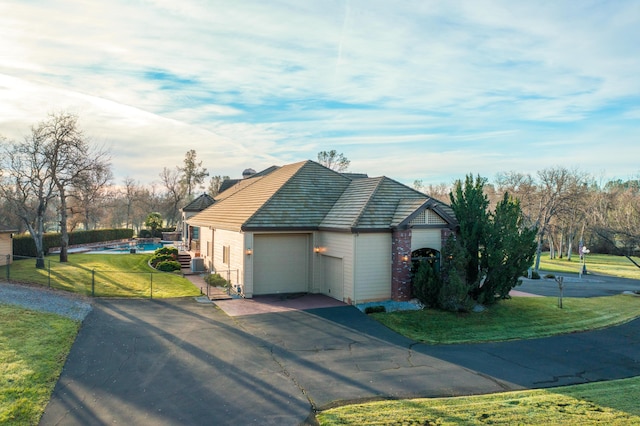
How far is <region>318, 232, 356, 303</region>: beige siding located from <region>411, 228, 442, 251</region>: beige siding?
9.40ft

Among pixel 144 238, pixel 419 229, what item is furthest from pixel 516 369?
pixel 144 238

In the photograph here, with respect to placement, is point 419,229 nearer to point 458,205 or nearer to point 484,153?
point 458,205

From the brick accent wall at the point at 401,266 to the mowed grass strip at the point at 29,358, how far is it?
1197 centimetres

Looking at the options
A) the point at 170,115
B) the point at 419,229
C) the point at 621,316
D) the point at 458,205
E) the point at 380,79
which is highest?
the point at 380,79

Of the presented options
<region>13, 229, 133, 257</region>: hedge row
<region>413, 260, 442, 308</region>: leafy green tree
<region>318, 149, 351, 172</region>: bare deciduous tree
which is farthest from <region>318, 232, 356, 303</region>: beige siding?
<region>318, 149, 351, 172</region>: bare deciduous tree

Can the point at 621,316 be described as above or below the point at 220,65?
below

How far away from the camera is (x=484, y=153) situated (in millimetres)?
38188

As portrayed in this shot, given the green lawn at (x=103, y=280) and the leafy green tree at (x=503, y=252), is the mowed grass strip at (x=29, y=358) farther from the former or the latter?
the leafy green tree at (x=503, y=252)

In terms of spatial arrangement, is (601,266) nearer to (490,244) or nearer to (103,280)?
(490,244)

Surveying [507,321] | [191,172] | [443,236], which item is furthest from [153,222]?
[507,321]

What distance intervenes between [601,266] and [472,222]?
38.9 metres

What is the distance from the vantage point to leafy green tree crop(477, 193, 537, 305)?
1644 centimetres

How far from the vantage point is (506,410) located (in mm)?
8086

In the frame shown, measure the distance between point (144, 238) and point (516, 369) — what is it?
47.0 metres
